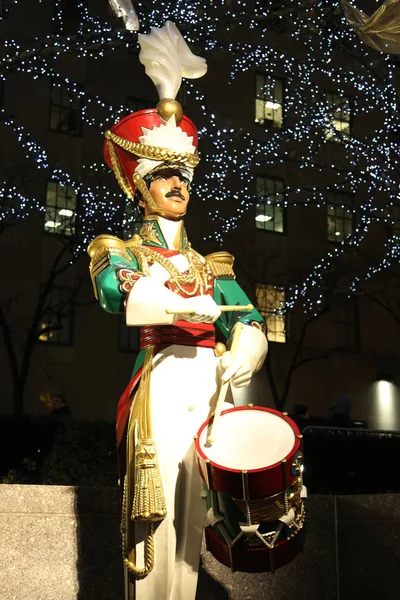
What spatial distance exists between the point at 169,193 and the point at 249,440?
1.25 metres

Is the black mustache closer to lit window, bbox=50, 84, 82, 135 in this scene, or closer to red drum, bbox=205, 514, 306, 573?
red drum, bbox=205, 514, 306, 573

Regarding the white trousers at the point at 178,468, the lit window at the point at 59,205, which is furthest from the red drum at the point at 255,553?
the lit window at the point at 59,205

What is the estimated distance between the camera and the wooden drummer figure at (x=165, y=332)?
11.0 ft

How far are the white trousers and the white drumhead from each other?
17 centimetres

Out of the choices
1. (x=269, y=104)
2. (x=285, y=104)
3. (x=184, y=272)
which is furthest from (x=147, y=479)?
(x=269, y=104)

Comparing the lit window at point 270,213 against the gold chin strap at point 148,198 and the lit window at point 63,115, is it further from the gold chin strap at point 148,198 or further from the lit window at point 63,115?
the gold chin strap at point 148,198

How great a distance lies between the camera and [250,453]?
3.30 m

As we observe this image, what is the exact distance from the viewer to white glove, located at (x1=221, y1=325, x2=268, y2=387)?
354cm

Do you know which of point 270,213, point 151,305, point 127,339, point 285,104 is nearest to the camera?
point 151,305

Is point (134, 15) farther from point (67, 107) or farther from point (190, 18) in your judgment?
point (67, 107)

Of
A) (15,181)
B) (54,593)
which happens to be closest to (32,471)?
(54,593)

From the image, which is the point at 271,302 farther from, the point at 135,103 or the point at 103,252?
the point at 103,252

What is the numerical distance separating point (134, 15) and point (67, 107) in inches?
380

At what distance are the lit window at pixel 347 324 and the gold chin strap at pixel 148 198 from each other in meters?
14.2
